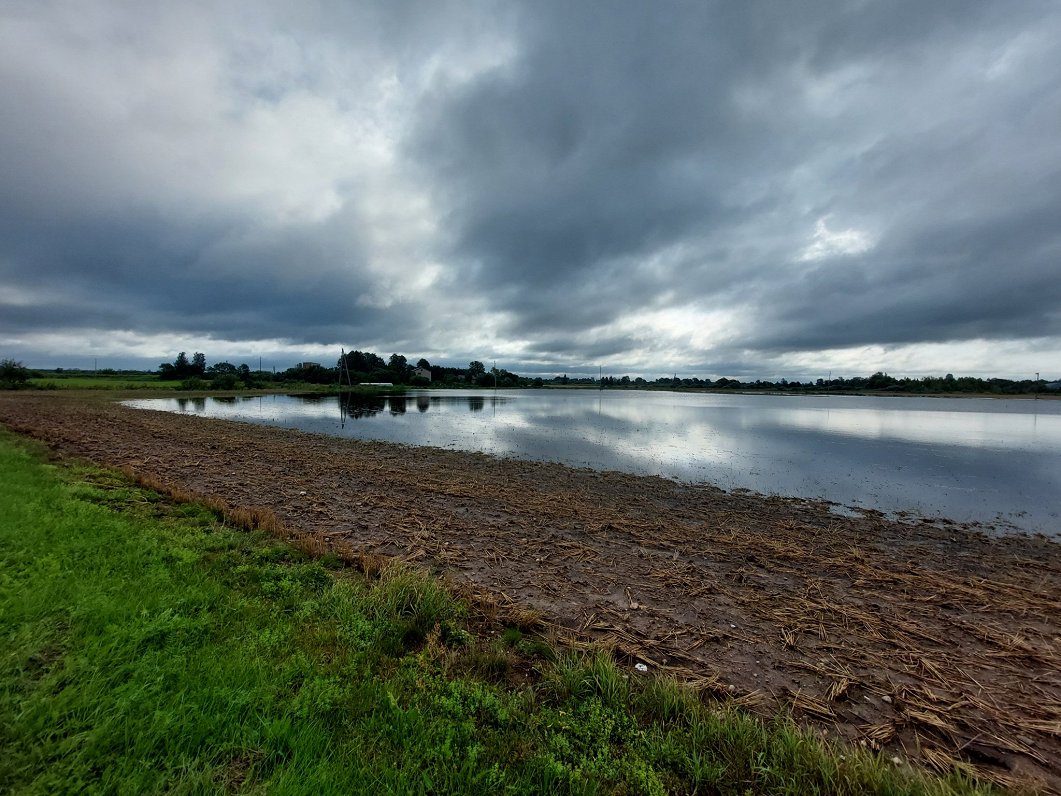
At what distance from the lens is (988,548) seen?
9.88m

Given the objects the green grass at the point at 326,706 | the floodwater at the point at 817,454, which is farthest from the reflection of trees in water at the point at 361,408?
the green grass at the point at 326,706

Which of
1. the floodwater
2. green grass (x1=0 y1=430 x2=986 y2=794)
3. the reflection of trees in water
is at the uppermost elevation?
green grass (x1=0 y1=430 x2=986 y2=794)

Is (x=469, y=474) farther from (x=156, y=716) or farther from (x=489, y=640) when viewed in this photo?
(x=156, y=716)

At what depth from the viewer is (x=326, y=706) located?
307 centimetres

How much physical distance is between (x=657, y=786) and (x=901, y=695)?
3.35m

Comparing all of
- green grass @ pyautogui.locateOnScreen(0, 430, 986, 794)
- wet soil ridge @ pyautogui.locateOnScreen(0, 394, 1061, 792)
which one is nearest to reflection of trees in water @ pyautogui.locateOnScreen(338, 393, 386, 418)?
wet soil ridge @ pyautogui.locateOnScreen(0, 394, 1061, 792)

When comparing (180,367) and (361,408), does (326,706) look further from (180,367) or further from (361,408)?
(180,367)

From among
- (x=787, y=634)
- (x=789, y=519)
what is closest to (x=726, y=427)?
(x=789, y=519)

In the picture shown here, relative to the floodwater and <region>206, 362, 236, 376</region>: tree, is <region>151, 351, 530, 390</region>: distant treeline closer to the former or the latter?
<region>206, 362, 236, 376</region>: tree

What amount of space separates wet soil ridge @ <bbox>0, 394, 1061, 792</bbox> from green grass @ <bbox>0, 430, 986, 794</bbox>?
1040 mm

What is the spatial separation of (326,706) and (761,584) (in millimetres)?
6780

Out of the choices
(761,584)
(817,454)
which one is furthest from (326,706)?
(817,454)

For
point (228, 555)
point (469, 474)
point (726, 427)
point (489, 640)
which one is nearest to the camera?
point (489, 640)

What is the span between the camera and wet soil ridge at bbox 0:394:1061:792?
394 centimetres
